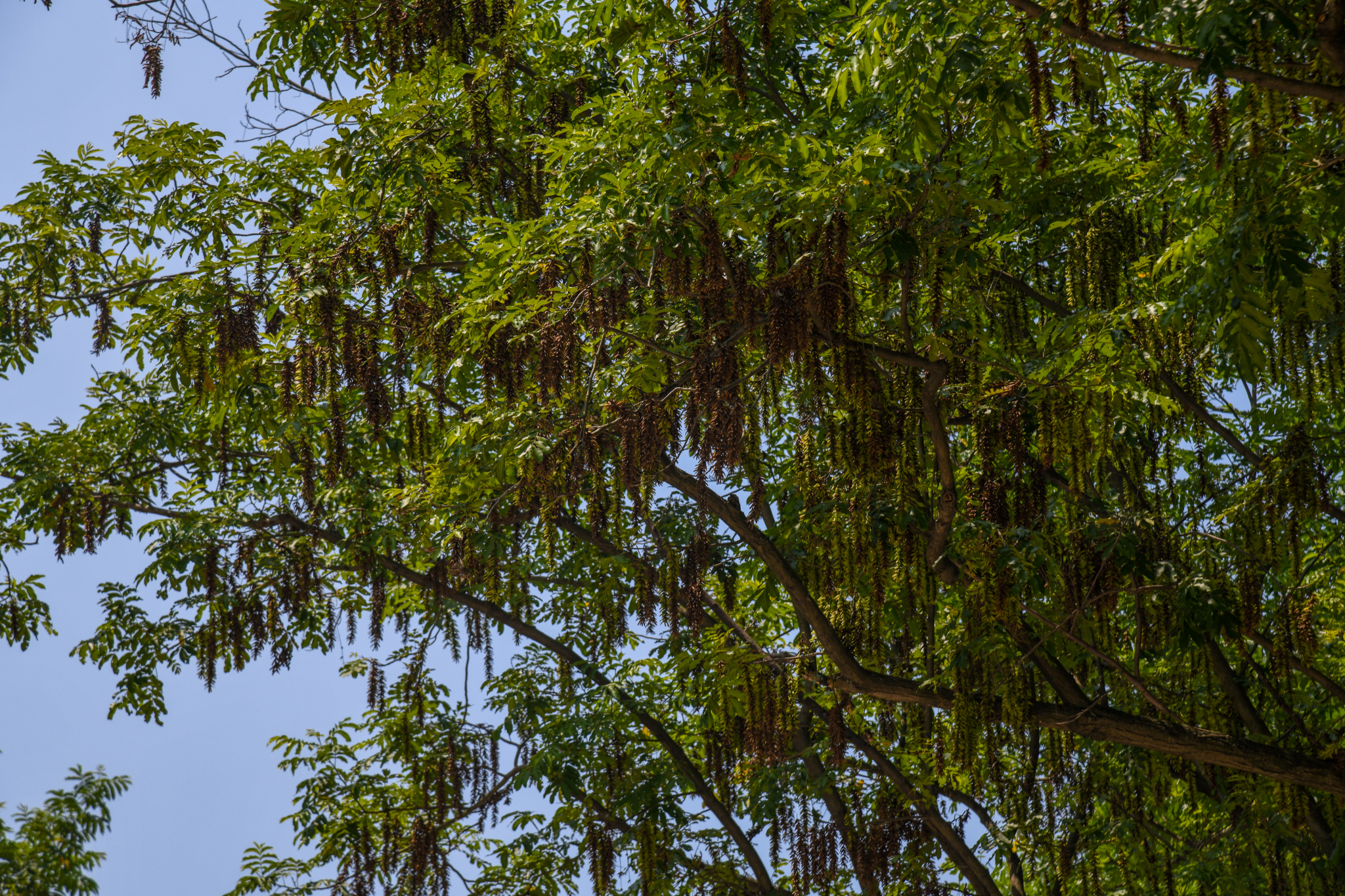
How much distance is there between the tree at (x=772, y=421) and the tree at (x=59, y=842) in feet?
12.5

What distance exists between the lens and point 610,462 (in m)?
6.93

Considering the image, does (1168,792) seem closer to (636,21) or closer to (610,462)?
(610,462)

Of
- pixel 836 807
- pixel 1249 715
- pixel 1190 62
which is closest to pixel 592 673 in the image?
pixel 836 807

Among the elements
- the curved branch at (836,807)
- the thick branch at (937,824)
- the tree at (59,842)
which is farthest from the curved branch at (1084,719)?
the tree at (59,842)

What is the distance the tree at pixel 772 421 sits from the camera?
13.8ft

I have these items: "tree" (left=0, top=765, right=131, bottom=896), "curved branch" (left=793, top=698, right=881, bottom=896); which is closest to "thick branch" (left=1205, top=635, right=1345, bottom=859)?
"curved branch" (left=793, top=698, right=881, bottom=896)

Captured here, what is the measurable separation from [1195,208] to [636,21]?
8.33ft

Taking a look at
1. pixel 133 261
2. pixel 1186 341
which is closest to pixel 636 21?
pixel 1186 341

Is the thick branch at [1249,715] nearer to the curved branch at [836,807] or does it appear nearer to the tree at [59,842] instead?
the curved branch at [836,807]

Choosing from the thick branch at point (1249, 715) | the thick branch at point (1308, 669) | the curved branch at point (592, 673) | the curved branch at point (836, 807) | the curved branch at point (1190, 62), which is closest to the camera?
the curved branch at point (1190, 62)

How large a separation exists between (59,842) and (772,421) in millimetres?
8067

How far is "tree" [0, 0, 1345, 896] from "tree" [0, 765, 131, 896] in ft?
12.5

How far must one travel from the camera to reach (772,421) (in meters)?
7.46

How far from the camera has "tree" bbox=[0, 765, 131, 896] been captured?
10430 mm
